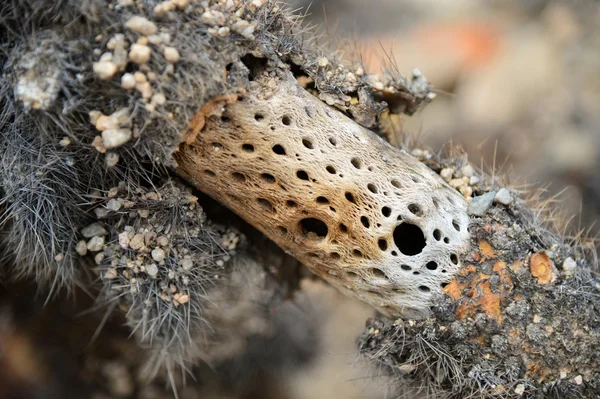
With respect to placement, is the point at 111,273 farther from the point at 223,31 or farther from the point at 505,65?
the point at 505,65

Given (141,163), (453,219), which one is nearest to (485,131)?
(453,219)

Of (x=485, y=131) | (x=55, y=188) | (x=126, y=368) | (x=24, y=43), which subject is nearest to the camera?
(x=24, y=43)

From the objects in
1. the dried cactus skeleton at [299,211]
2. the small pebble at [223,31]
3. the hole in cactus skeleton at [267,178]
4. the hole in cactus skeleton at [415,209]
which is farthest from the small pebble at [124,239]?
the hole in cactus skeleton at [415,209]

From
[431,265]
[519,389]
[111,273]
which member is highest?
[431,265]

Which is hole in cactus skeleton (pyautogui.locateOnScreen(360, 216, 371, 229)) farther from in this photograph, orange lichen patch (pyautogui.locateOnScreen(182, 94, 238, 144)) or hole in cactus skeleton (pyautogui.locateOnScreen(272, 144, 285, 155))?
orange lichen patch (pyautogui.locateOnScreen(182, 94, 238, 144))

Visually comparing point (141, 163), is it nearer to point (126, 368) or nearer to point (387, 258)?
point (387, 258)

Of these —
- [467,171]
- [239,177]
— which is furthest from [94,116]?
[467,171]

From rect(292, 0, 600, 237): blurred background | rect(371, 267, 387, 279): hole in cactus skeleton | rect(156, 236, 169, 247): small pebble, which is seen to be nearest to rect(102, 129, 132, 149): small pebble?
rect(156, 236, 169, 247): small pebble
